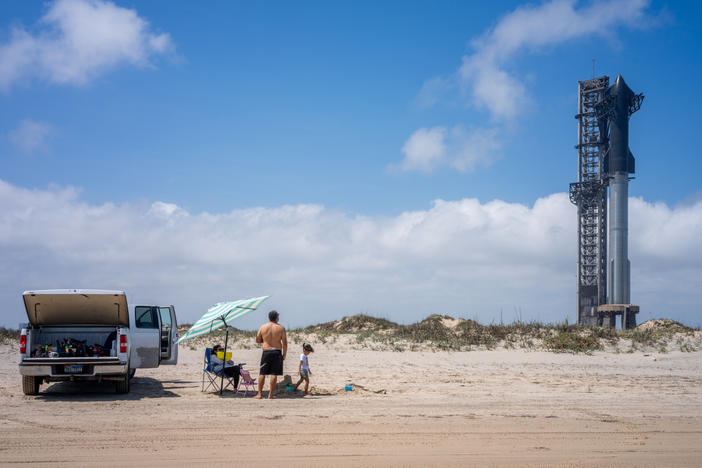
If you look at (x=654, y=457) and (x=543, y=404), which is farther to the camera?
(x=543, y=404)

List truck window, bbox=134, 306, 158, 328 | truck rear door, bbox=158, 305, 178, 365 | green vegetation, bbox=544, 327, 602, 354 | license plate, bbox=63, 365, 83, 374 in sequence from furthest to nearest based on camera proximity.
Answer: green vegetation, bbox=544, 327, 602, 354
truck rear door, bbox=158, 305, 178, 365
truck window, bbox=134, 306, 158, 328
license plate, bbox=63, 365, 83, 374

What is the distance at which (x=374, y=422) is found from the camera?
9805 millimetres

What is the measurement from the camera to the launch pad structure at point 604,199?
49531 millimetres

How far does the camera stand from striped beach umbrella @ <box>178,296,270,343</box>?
13.2 metres

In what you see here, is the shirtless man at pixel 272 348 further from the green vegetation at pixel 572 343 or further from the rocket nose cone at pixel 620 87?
the rocket nose cone at pixel 620 87

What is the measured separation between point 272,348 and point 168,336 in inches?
165

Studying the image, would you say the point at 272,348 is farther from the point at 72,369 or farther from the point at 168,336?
the point at 168,336

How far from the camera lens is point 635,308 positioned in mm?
49094

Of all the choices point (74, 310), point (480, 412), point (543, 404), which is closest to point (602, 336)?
point (543, 404)

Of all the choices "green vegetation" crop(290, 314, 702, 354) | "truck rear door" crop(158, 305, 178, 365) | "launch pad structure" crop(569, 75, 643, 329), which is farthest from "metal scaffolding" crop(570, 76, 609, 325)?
"truck rear door" crop(158, 305, 178, 365)

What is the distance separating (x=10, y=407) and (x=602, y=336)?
891 inches

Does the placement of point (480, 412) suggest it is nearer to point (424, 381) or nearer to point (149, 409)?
point (424, 381)

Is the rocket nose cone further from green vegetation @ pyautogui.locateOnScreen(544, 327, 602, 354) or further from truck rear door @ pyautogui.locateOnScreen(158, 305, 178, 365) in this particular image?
truck rear door @ pyautogui.locateOnScreen(158, 305, 178, 365)

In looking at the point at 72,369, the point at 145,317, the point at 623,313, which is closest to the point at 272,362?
the point at 145,317
